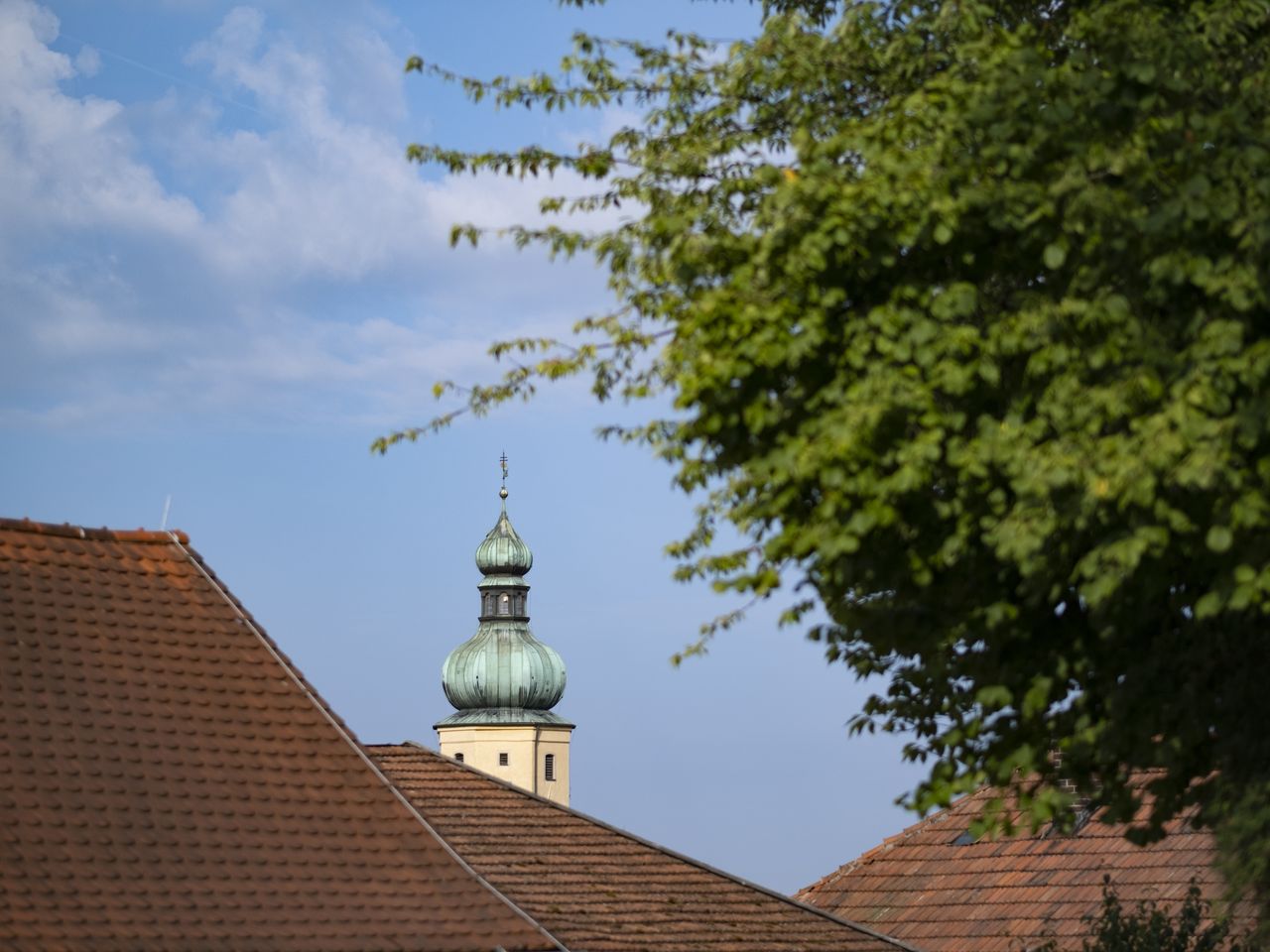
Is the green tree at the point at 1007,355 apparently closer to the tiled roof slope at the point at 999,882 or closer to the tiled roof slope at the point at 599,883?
the tiled roof slope at the point at 599,883

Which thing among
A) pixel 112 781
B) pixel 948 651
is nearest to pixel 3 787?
pixel 112 781

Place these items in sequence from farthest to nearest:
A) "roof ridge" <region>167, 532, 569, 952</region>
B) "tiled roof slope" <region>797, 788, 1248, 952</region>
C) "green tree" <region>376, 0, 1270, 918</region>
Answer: "tiled roof slope" <region>797, 788, 1248, 952</region> → "roof ridge" <region>167, 532, 569, 952</region> → "green tree" <region>376, 0, 1270, 918</region>

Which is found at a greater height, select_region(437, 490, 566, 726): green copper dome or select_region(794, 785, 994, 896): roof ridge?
select_region(437, 490, 566, 726): green copper dome

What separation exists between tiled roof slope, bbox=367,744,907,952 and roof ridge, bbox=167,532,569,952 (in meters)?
1.51

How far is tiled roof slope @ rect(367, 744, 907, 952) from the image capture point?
782 inches

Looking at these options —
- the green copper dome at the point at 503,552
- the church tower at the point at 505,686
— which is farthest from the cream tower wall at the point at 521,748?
the green copper dome at the point at 503,552

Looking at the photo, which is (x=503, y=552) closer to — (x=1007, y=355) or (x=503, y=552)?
(x=503, y=552)

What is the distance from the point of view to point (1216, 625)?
39.9 feet

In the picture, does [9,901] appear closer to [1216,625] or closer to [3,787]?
[3,787]

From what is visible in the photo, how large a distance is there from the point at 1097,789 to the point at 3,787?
809 cm

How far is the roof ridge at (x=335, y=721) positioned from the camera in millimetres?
17078

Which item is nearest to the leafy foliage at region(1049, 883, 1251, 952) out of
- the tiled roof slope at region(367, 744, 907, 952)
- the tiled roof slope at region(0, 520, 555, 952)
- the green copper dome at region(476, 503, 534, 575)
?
the tiled roof slope at region(367, 744, 907, 952)

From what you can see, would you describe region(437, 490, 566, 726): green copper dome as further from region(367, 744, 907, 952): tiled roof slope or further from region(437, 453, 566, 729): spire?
region(367, 744, 907, 952): tiled roof slope

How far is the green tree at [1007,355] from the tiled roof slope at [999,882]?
401 inches
